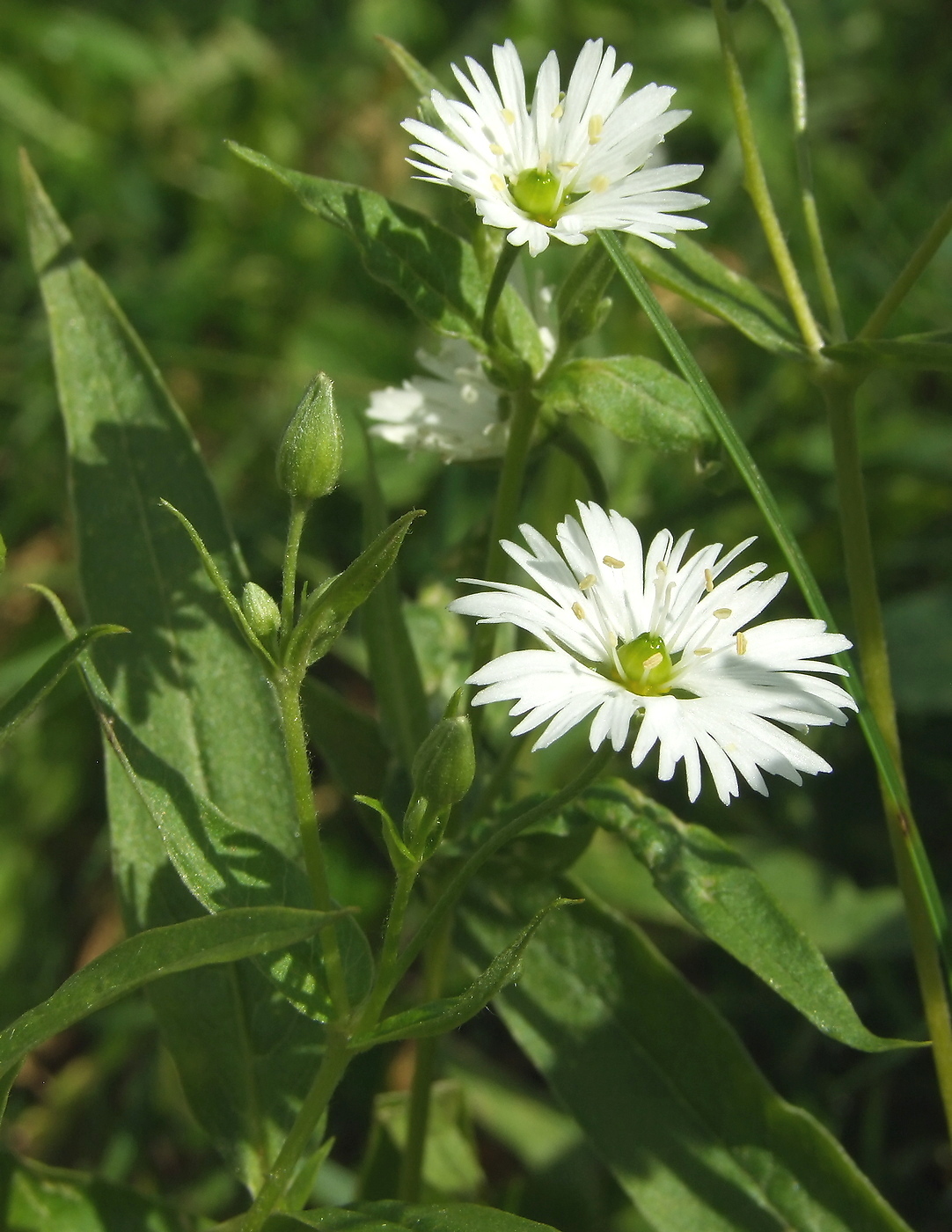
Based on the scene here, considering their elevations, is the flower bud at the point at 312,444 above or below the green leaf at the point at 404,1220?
above

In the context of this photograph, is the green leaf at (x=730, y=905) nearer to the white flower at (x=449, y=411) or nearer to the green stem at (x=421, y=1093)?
the green stem at (x=421, y=1093)

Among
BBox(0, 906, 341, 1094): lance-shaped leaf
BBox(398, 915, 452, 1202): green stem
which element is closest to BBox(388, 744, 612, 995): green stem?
BBox(0, 906, 341, 1094): lance-shaped leaf

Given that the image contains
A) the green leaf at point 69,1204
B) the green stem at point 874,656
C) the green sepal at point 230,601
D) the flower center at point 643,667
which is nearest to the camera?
the green sepal at point 230,601

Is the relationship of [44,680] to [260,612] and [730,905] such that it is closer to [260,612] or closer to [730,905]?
[260,612]

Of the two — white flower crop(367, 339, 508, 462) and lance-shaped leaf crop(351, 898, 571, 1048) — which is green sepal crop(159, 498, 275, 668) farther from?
white flower crop(367, 339, 508, 462)

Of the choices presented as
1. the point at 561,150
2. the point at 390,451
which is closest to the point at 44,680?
the point at 561,150

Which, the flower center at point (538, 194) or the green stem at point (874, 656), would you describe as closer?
the flower center at point (538, 194)

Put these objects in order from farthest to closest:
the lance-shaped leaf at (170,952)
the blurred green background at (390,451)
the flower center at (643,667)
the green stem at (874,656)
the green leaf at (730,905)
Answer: the blurred green background at (390,451) < the green stem at (874,656) < the flower center at (643,667) < the green leaf at (730,905) < the lance-shaped leaf at (170,952)

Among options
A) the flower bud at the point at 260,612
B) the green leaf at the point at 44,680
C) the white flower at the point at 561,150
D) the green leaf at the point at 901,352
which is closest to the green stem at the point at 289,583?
the flower bud at the point at 260,612

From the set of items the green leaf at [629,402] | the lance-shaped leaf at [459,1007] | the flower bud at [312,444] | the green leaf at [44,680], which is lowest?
the lance-shaped leaf at [459,1007]

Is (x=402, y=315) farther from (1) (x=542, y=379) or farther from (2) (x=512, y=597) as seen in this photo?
(2) (x=512, y=597)
